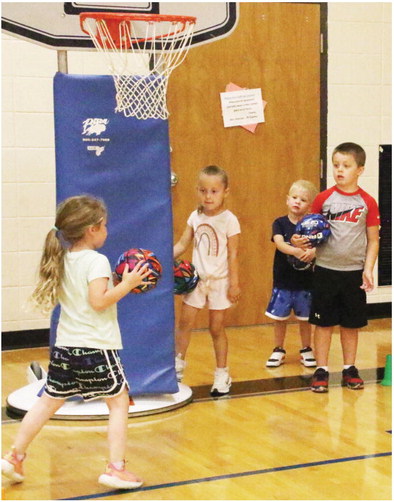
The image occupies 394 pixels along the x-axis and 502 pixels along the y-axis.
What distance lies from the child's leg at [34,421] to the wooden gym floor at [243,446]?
0.53ft

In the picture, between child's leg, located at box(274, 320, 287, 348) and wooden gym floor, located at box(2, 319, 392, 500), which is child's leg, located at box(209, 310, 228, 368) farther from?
child's leg, located at box(274, 320, 287, 348)

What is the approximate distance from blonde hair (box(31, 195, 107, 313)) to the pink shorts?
1431 millimetres

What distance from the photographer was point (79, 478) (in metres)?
3.59

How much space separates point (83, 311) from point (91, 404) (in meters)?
1.14

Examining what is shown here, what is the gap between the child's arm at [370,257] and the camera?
4.81 meters

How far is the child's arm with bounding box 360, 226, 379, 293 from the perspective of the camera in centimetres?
481

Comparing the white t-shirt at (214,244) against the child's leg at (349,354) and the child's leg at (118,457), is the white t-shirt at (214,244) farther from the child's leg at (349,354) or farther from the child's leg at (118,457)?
the child's leg at (118,457)

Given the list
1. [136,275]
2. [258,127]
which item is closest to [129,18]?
[136,275]

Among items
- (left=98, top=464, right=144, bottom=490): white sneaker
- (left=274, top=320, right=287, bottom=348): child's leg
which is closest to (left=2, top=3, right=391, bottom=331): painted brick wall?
(left=274, top=320, right=287, bottom=348): child's leg

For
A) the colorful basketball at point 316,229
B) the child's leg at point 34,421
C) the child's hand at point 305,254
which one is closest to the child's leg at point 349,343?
the child's hand at point 305,254

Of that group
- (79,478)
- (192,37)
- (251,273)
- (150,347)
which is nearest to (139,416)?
(150,347)

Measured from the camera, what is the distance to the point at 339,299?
5016mm

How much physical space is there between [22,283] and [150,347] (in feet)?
6.59

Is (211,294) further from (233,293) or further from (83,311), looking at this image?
(83,311)
